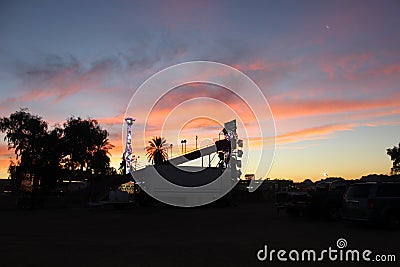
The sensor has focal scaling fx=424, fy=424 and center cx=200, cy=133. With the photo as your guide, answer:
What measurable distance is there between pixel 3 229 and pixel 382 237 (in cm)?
Result: 1525

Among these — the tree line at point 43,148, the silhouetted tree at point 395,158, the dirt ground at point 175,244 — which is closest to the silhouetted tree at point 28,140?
the tree line at point 43,148

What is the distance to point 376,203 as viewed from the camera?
1595cm

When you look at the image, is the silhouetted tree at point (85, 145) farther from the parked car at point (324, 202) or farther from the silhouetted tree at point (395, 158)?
the silhouetted tree at point (395, 158)

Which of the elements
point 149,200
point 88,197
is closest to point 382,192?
point 149,200

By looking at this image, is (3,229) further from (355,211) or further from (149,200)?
(149,200)

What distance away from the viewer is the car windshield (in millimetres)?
16328

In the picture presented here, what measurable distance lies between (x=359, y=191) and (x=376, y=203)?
32.8 inches

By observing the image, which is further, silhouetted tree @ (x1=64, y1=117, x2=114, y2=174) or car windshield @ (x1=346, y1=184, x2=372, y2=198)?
silhouetted tree @ (x1=64, y1=117, x2=114, y2=174)
